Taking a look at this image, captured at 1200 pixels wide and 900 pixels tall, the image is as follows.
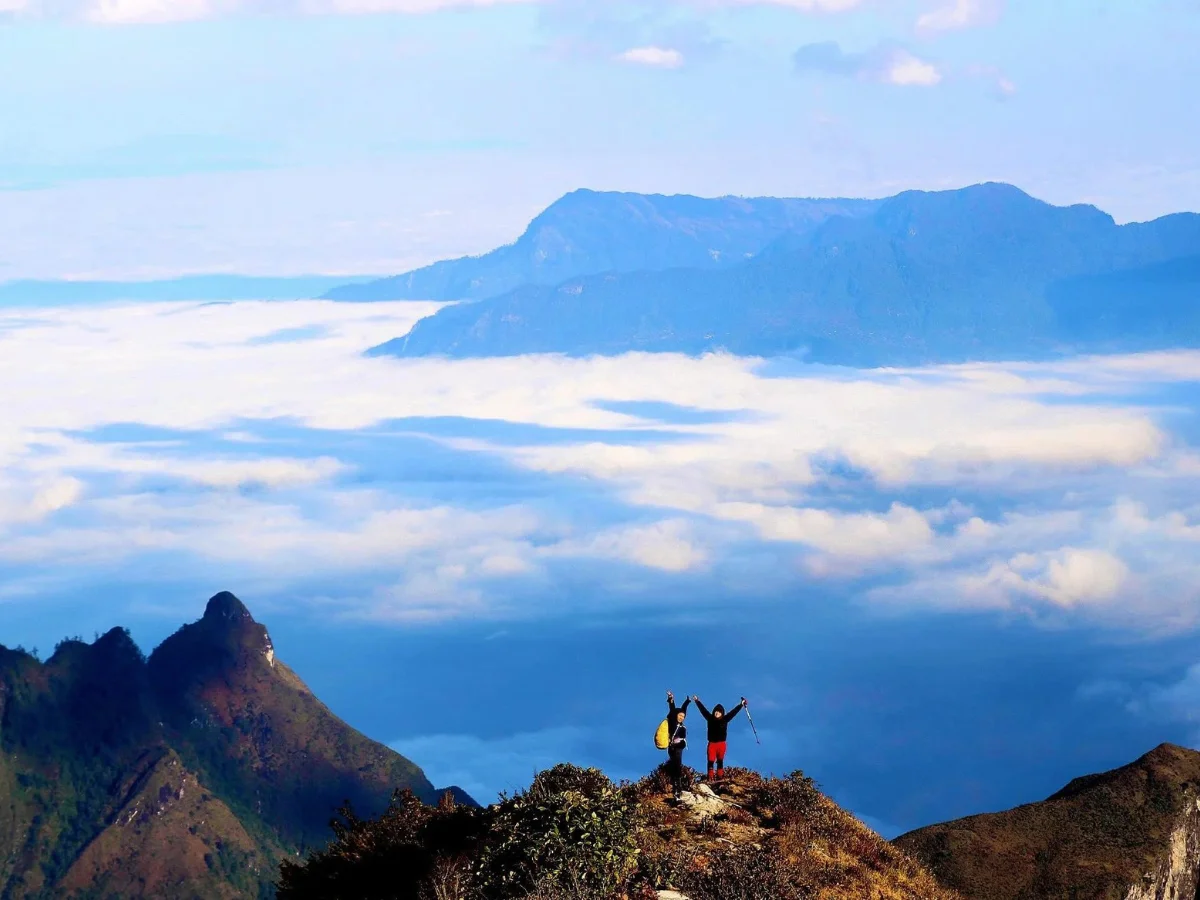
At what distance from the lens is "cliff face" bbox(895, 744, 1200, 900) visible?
49156 mm

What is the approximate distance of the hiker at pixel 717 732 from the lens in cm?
4033

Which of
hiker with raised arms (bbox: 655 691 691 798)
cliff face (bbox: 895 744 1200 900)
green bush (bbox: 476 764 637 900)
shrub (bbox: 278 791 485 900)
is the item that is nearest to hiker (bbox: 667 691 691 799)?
hiker with raised arms (bbox: 655 691 691 798)

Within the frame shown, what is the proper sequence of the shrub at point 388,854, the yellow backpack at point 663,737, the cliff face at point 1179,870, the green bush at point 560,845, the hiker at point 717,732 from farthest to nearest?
the cliff face at point 1179,870
the hiker at point 717,732
the yellow backpack at point 663,737
the shrub at point 388,854
the green bush at point 560,845

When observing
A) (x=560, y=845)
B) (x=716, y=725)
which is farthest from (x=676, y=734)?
(x=560, y=845)

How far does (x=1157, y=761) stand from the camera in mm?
58281

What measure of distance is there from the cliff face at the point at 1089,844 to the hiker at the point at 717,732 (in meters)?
11.1

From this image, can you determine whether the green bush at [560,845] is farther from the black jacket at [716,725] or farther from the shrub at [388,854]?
the black jacket at [716,725]

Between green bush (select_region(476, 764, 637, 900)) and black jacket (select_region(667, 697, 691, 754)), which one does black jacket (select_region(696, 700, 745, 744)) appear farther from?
green bush (select_region(476, 764, 637, 900))

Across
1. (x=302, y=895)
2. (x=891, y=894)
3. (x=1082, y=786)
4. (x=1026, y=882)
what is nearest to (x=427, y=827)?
(x=302, y=895)

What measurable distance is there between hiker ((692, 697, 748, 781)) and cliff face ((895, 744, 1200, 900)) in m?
11.1

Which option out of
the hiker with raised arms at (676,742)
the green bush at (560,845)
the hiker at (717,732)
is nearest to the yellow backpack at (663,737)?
the hiker with raised arms at (676,742)

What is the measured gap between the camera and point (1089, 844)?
170ft

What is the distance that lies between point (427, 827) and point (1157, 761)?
36310mm

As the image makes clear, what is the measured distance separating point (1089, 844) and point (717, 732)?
66.3ft
